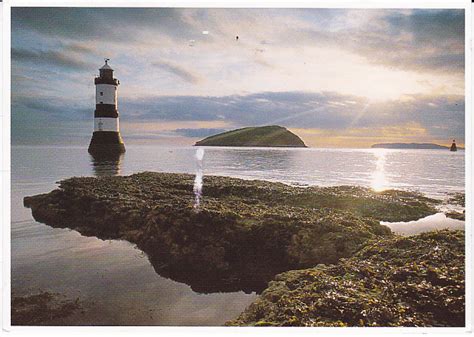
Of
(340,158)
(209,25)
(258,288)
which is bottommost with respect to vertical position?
(258,288)

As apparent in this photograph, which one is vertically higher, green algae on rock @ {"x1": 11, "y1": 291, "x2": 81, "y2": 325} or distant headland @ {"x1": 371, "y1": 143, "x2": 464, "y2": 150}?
distant headland @ {"x1": 371, "y1": 143, "x2": 464, "y2": 150}

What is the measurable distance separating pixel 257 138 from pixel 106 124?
2.41 m

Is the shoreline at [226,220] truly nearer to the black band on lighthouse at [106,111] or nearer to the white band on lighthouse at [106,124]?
the white band on lighthouse at [106,124]

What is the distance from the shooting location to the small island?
218 inches

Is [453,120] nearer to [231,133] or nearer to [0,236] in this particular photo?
[231,133]

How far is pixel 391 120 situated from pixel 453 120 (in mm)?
847

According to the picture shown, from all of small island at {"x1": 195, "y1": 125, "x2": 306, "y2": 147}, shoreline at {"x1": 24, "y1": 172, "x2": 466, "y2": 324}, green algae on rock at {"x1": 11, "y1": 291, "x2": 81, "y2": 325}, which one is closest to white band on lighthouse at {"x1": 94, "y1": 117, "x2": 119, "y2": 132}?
shoreline at {"x1": 24, "y1": 172, "x2": 466, "y2": 324}

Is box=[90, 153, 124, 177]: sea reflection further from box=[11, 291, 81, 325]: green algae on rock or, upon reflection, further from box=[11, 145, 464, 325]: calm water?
box=[11, 291, 81, 325]: green algae on rock

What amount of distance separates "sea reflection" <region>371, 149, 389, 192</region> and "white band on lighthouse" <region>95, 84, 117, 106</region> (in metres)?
4.01

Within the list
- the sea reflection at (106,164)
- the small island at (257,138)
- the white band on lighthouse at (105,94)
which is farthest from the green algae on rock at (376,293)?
the sea reflection at (106,164)

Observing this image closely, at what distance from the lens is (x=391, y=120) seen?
5.05 metres

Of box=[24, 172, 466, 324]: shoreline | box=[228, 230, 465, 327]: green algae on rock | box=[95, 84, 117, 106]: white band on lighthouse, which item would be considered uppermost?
box=[95, 84, 117, 106]: white band on lighthouse

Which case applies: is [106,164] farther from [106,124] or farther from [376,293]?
[376,293]

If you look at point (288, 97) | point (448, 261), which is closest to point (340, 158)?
point (288, 97)
